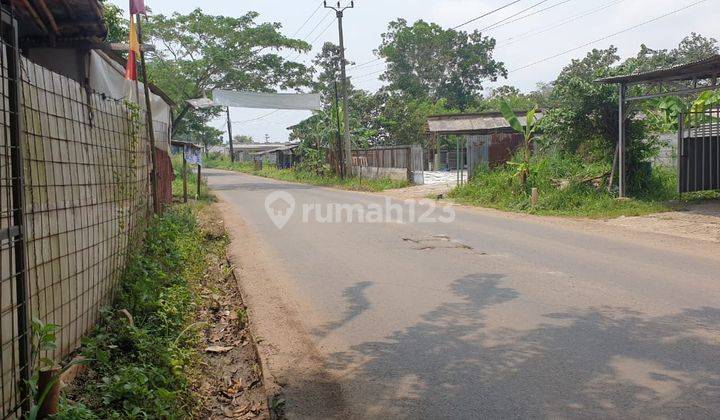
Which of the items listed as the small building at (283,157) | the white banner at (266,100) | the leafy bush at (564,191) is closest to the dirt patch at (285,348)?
the leafy bush at (564,191)

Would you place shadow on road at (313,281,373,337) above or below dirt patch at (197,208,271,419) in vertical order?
above

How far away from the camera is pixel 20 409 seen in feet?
10.7

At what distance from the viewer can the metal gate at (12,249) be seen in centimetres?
316

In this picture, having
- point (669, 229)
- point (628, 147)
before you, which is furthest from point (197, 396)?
point (628, 147)

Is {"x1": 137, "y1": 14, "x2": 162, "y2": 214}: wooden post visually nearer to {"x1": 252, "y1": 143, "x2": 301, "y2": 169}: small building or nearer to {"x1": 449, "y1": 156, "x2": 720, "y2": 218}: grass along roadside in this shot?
{"x1": 449, "y1": 156, "x2": 720, "y2": 218}: grass along roadside

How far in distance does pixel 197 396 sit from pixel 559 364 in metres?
2.81

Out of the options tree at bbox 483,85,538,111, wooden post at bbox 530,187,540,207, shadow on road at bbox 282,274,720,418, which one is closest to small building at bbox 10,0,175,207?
shadow on road at bbox 282,274,720,418

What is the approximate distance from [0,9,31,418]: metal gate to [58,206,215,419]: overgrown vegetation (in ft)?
1.00

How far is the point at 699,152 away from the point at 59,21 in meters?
15.8

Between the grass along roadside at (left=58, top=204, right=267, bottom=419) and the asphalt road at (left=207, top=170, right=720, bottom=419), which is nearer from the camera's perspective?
the grass along roadside at (left=58, top=204, right=267, bottom=419)

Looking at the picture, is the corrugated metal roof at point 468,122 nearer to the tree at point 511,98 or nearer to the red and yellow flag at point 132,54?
the red and yellow flag at point 132,54

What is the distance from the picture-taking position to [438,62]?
5728cm

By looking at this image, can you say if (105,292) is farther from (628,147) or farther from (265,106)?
(265,106)

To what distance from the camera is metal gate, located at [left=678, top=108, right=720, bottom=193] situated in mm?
16062
